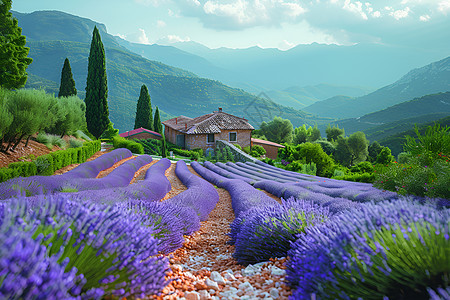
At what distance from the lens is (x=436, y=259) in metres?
1.39

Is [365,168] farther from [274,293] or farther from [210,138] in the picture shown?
[274,293]

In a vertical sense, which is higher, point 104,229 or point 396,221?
point 396,221

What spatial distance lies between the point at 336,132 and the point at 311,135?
558 centimetres

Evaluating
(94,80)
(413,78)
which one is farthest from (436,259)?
(413,78)

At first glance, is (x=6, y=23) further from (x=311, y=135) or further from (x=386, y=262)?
(x=311, y=135)

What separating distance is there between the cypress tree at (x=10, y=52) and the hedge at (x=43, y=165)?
611cm

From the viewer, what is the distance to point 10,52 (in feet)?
43.5

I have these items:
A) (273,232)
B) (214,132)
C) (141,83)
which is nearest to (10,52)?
(273,232)

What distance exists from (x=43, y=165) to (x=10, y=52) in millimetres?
8918

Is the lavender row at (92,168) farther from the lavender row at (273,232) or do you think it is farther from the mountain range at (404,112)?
the mountain range at (404,112)

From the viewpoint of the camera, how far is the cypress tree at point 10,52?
1326 centimetres

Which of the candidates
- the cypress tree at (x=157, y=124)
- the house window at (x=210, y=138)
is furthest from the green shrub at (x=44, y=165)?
the cypress tree at (x=157, y=124)

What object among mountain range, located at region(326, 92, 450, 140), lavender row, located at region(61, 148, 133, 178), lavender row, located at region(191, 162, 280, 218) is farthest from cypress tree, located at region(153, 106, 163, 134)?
mountain range, located at region(326, 92, 450, 140)

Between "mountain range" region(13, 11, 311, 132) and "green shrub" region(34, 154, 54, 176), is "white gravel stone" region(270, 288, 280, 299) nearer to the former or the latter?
"green shrub" region(34, 154, 54, 176)
